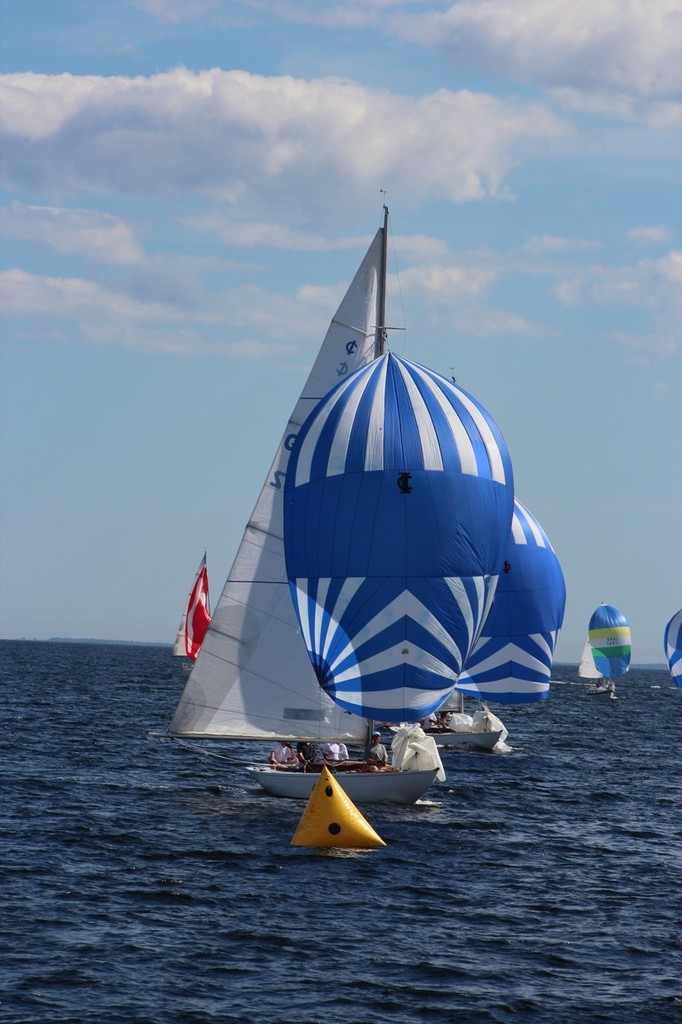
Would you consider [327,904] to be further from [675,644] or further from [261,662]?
[675,644]

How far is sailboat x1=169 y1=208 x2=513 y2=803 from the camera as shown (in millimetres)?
32031

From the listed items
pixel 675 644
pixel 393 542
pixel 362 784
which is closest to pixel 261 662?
pixel 362 784

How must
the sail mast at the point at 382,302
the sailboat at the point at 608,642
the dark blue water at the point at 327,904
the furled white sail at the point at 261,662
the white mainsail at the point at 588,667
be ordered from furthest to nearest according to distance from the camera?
the white mainsail at the point at 588,667, the sailboat at the point at 608,642, the sail mast at the point at 382,302, the furled white sail at the point at 261,662, the dark blue water at the point at 327,904

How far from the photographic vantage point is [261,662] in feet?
115

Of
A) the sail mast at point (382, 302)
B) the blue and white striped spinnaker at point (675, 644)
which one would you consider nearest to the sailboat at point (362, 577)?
the sail mast at point (382, 302)

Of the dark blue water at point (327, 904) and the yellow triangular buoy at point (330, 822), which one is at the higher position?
the yellow triangular buoy at point (330, 822)

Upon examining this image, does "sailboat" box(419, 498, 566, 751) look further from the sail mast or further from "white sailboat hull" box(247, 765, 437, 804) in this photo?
"white sailboat hull" box(247, 765, 437, 804)

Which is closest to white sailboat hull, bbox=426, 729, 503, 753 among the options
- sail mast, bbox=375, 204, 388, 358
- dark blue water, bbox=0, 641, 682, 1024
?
dark blue water, bbox=0, 641, 682, 1024

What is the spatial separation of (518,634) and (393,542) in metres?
21.0

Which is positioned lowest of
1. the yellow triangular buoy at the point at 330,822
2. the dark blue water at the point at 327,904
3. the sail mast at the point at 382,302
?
the dark blue water at the point at 327,904

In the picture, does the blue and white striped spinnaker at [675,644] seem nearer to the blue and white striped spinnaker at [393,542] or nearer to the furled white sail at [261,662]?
the furled white sail at [261,662]

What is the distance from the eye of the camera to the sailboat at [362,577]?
105 feet

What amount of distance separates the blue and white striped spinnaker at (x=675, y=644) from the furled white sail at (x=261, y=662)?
174 ft

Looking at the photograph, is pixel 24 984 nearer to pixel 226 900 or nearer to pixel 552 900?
pixel 226 900
